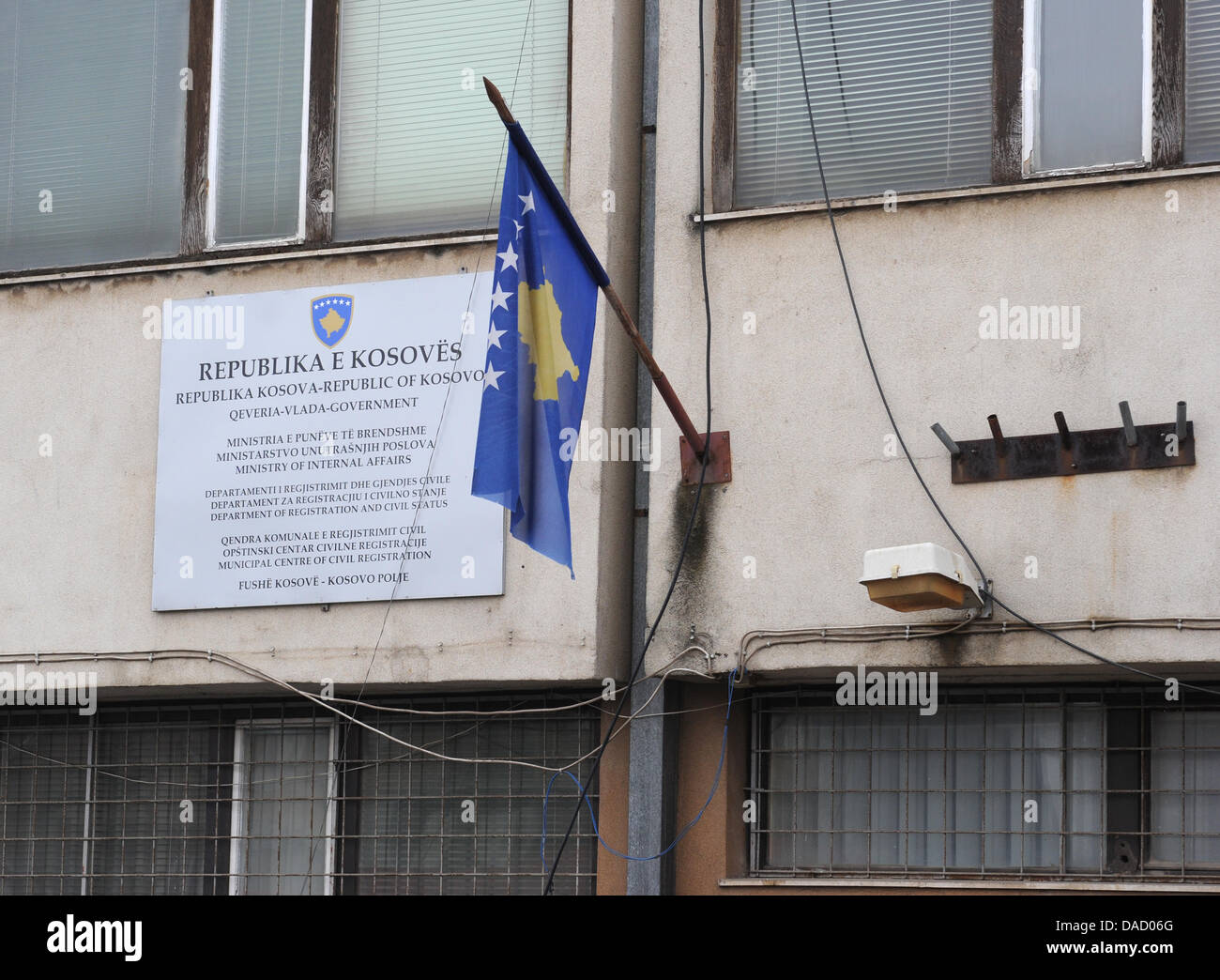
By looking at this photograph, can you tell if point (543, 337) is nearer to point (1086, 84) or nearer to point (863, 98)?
point (863, 98)

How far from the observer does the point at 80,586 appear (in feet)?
32.3

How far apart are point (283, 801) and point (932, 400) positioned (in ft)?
13.2

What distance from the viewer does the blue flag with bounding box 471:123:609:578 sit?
7.74 metres

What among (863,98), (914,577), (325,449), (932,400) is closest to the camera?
(914,577)

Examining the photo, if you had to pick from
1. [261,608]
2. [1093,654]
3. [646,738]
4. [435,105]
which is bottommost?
[646,738]

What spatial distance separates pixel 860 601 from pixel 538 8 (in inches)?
143

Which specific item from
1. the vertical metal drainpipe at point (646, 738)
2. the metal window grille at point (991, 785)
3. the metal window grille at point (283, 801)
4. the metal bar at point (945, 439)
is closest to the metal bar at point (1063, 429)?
the metal bar at point (945, 439)

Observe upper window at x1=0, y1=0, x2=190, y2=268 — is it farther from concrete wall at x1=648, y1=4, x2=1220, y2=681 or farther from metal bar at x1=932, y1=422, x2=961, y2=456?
metal bar at x1=932, y1=422, x2=961, y2=456

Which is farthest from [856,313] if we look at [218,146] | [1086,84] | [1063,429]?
[218,146]

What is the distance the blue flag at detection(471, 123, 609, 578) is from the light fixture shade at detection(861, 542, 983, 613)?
4.33 ft

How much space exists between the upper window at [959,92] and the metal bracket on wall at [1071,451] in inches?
50.7

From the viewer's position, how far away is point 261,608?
9.49 meters
